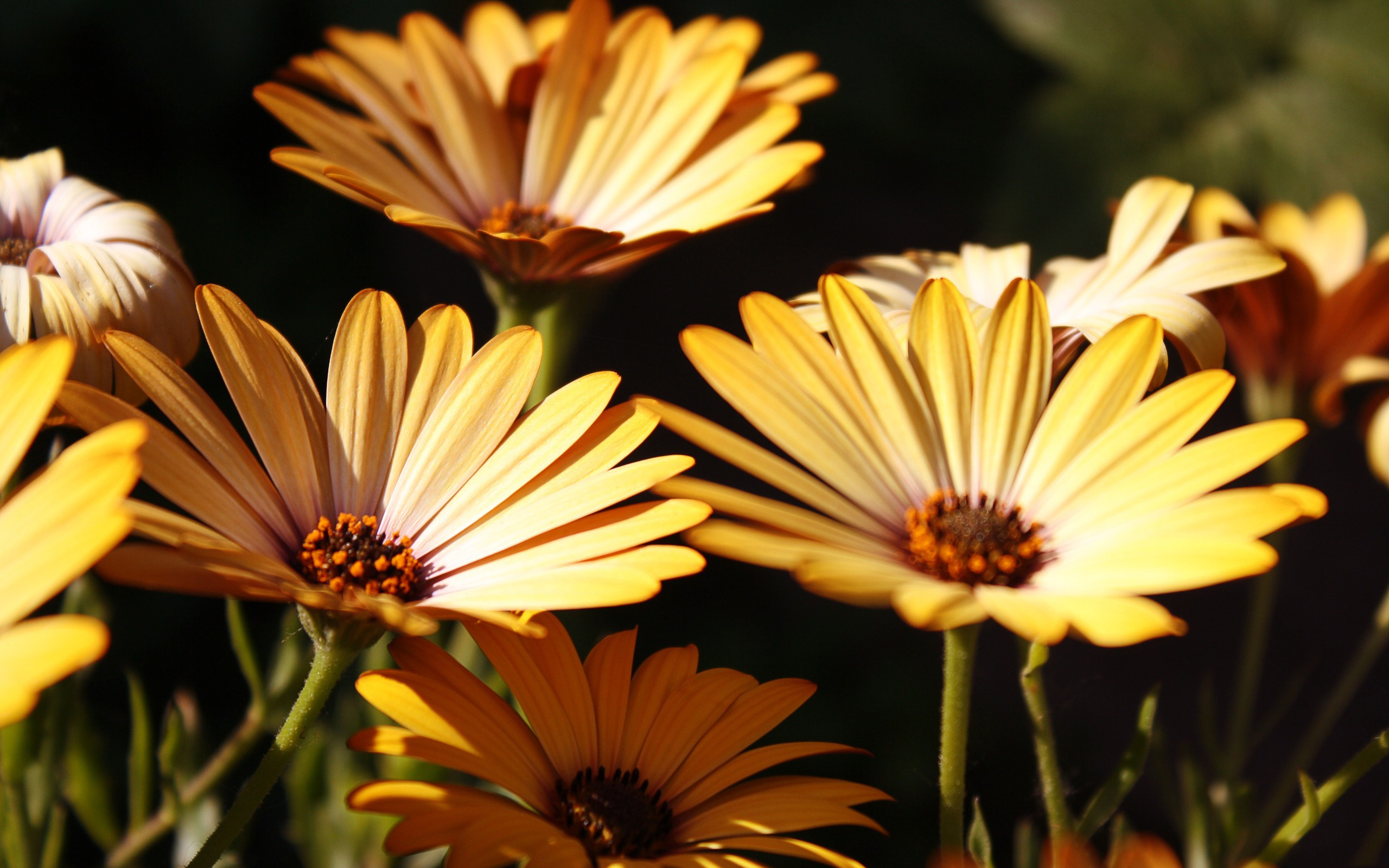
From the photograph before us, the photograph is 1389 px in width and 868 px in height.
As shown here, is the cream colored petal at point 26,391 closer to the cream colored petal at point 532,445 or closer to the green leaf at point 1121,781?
the cream colored petal at point 532,445

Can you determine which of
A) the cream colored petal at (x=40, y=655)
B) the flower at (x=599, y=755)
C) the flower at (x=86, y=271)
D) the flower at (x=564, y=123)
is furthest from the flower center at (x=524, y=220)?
the cream colored petal at (x=40, y=655)

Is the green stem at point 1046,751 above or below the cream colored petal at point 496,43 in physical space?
below

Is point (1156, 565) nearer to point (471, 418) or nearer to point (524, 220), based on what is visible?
point (471, 418)

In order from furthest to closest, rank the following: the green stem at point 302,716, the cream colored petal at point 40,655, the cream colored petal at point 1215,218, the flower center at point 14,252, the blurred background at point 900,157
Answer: the blurred background at point 900,157, the cream colored petal at point 1215,218, the flower center at point 14,252, the green stem at point 302,716, the cream colored petal at point 40,655

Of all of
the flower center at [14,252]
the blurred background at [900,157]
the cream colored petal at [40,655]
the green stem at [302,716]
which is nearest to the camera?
the cream colored petal at [40,655]

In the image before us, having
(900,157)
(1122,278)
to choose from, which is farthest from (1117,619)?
(900,157)

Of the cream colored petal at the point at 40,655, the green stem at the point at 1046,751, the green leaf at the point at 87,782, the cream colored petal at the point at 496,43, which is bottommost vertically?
the green leaf at the point at 87,782

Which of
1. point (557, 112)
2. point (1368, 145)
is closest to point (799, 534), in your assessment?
point (557, 112)
